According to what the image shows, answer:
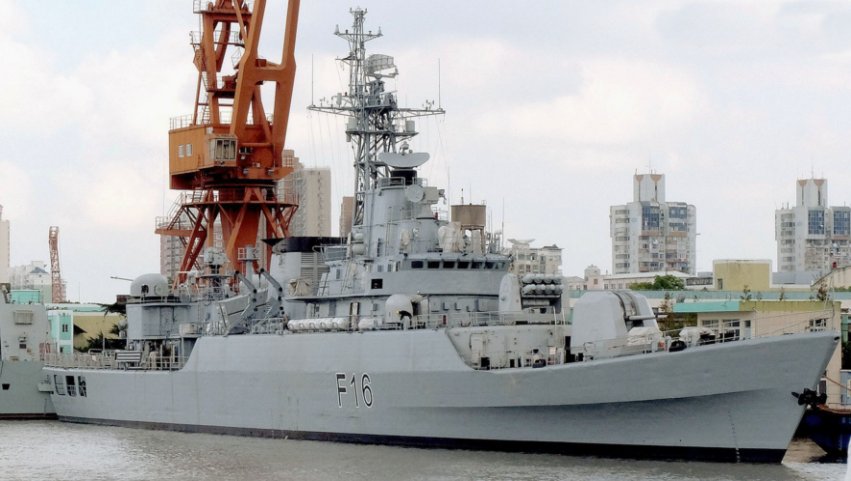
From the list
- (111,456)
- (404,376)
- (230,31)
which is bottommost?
(111,456)

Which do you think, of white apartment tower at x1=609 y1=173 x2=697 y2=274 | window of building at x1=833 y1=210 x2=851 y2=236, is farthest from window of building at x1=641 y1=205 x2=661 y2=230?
window of building at x1=833 y1=210 x2=851 y2=236

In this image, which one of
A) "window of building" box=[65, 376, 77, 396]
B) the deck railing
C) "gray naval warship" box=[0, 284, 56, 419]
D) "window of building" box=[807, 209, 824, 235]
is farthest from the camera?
"window of building" box=[807, 209, 824, 235]

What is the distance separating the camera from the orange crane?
152ft

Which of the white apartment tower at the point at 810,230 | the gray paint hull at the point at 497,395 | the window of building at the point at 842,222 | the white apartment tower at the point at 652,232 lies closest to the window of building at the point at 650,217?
the white apartment tower at the point at 652,232

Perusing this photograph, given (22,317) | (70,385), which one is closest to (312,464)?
(70,385)

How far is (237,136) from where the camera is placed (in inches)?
1831

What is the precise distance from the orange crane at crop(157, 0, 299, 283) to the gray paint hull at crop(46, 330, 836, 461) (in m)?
10.2

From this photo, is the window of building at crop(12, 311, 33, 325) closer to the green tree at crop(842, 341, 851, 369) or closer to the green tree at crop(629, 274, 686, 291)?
the green tree at crop(842, 341, 851, 369)

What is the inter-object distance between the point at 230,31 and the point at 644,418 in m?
25.7

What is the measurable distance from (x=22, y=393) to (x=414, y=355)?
18762 mm

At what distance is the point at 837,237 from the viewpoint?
11912 cm

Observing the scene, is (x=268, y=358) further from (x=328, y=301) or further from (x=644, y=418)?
(x=644, y=418)

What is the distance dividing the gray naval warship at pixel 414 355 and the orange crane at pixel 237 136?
6.08 meters

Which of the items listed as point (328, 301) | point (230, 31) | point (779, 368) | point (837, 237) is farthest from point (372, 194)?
point (837, 237)
